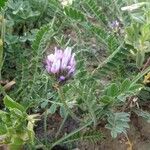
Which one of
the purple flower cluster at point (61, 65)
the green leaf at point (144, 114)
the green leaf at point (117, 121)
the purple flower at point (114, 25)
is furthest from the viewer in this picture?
the purple flower at point (114, 25)

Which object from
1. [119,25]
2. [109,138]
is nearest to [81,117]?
[109,138]

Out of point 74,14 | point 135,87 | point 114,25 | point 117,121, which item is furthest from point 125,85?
point 114,25

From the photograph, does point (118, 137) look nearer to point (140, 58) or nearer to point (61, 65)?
point (140, 58)

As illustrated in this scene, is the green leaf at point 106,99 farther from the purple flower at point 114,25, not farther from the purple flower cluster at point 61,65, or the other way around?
the purple flower at point 114,25

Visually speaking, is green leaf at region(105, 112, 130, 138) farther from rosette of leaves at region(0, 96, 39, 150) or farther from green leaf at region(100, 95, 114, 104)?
rosette of leaves at region(0, 96, 39, 150)

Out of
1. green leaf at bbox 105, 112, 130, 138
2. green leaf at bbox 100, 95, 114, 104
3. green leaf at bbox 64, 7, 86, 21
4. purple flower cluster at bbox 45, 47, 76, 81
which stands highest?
green leaf at bbox 64, 7, 86, 21

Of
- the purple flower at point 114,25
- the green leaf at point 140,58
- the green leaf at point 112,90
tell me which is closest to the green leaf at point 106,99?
the green leaf at point 112,90

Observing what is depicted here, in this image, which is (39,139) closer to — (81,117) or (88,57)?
(81,117)

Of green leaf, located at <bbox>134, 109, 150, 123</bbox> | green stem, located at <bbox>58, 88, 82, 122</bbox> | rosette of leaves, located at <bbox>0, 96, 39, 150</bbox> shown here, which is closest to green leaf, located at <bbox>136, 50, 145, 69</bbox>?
green leaf, located at <bbox>134, 109, 150, 123</bbox>

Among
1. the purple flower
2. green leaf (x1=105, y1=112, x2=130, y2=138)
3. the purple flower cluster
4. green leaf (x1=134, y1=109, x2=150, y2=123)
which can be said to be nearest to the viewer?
the purple flower cluster
